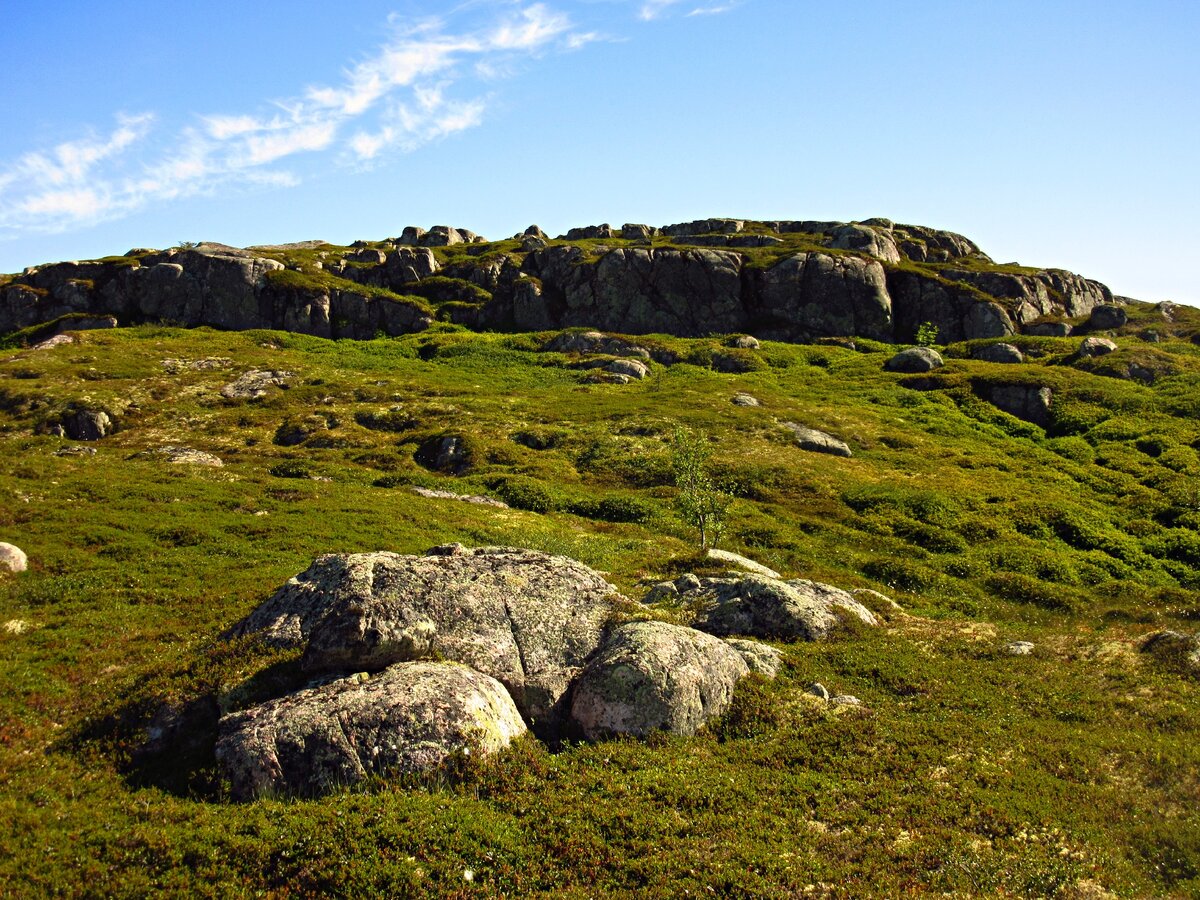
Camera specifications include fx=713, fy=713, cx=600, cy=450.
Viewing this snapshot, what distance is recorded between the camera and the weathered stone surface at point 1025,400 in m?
79.2

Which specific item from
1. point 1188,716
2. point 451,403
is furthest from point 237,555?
point 451,403

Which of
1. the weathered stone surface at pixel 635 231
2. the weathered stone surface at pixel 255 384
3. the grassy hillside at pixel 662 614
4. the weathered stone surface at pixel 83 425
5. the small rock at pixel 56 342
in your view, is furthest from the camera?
the weathered stone surface at pixel 635 231

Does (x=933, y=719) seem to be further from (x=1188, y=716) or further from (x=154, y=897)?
(x=154, y=897)

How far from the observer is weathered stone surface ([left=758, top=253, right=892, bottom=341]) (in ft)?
404

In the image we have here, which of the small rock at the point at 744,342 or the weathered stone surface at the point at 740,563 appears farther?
the small rock at the point at 744,342

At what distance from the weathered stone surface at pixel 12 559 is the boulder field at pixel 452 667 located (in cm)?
1489

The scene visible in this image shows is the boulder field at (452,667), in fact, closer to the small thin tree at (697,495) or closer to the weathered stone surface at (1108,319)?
the small thin tree at (697,495)

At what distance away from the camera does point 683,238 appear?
558 feet

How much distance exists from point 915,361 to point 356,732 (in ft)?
318

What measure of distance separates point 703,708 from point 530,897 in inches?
313

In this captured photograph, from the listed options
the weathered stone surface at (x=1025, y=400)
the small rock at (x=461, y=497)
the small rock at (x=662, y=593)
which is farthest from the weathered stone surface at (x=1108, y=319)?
the small rock at (x=662, y=593)

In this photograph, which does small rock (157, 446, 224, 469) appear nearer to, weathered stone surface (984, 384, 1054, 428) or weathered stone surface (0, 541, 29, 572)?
weathered stone surface (0, 541, 29, 572)

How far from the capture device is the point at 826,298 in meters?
124

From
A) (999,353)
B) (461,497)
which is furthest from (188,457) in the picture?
(999,353)
